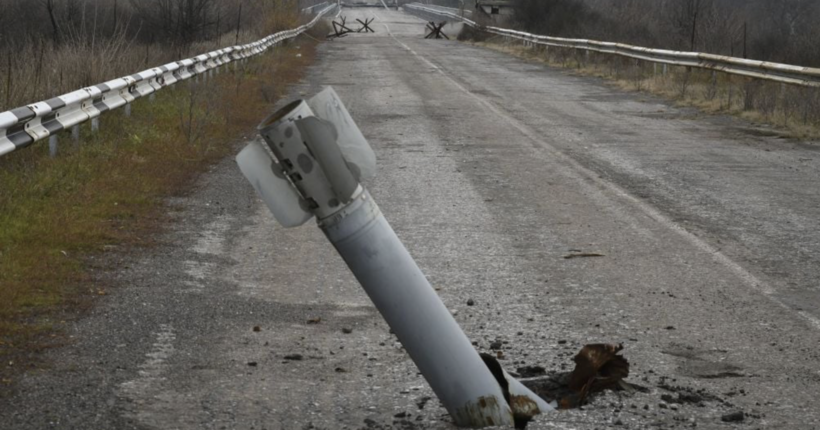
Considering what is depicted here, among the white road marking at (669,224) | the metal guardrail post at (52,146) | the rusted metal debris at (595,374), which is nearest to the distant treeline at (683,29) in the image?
the white road marking at (669,224)

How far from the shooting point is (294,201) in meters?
4.00

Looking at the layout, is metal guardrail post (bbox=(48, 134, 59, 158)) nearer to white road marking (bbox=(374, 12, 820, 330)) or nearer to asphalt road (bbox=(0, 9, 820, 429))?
asphalt road (bbox=(0, 9, 820, 429))

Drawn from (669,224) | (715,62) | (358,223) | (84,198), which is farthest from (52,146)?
(715,62)

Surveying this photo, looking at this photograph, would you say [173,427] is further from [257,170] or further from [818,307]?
[818,307]

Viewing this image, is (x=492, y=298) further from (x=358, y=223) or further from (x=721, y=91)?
(x=721, y=91)

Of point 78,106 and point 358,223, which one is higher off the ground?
point 358,223

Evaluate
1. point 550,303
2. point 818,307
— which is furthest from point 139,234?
point 818,307

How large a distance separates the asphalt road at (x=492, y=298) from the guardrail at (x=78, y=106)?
135cm

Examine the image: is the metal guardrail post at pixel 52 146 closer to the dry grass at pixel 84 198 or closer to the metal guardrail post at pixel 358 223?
the dry grass at pixel 84 198

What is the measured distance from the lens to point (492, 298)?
22.6 feet

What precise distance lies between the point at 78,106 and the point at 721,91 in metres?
13.7

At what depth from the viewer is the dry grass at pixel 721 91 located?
56.7ft

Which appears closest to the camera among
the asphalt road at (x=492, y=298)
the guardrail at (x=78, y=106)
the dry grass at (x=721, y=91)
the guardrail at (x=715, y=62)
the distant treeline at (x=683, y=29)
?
the asphalt road at (x=492, y=298)

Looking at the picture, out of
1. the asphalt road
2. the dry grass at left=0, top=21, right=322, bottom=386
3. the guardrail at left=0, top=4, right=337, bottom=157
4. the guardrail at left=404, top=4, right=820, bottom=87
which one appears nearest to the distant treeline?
the guardrail at left=404, top=4, right=820, bottom=87
